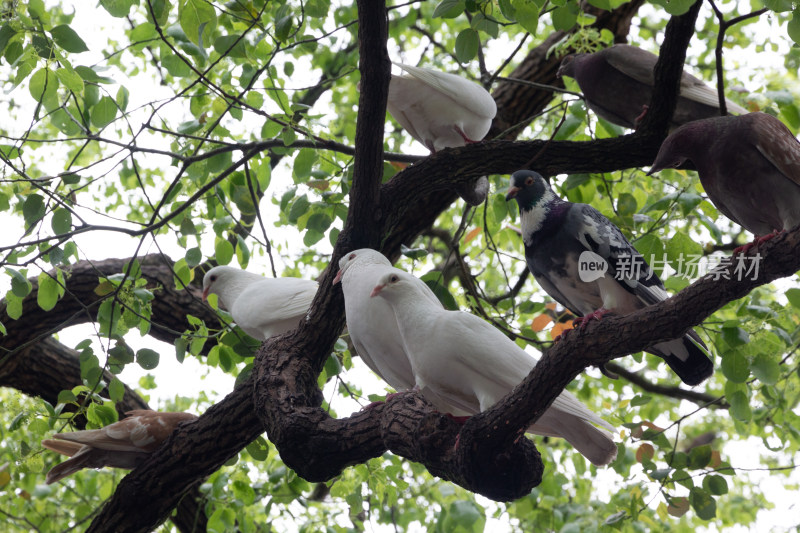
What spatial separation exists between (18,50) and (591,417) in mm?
2723

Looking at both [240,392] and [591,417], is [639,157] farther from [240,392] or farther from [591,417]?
[240,392]

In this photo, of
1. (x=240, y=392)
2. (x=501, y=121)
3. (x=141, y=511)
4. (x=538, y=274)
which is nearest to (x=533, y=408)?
(x=538, y=274)

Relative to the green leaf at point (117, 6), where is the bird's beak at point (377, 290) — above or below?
below

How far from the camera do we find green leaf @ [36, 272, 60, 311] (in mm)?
3762

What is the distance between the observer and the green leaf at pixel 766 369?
9.50 feet

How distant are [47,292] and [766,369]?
11.4 ft

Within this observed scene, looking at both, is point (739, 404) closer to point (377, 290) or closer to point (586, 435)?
→ point (586, 435)

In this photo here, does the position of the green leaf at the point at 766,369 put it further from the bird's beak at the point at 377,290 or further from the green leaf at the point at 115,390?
the green leaf at the point at 115,390

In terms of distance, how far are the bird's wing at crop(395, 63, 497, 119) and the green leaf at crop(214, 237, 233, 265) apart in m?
1.39

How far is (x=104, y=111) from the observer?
3.59 m

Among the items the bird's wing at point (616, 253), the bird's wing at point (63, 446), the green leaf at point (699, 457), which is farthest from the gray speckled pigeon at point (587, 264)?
the bird's wing at point (63, 446)

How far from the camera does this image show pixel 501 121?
5168mm

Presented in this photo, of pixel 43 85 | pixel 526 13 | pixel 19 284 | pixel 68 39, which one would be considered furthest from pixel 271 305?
pixel 526 13

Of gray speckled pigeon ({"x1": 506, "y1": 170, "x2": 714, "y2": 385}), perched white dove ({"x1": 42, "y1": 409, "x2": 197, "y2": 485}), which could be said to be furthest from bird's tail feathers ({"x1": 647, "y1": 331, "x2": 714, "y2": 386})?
perched white dove ({"x1": 42, "y1": 409, "x2": 197, "y2": 485})
